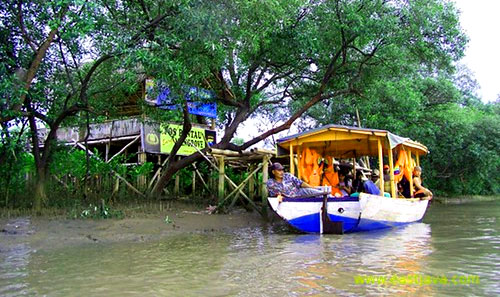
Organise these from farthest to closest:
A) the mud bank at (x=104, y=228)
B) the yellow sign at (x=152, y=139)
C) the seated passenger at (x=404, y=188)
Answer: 1. the yellow sign at (x=152, y=139)
2. the seated passenger at (x=404, y=188)
3. the mud bank at (x=104, y=228)

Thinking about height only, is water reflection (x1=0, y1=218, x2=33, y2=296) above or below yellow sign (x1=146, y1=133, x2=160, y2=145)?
below

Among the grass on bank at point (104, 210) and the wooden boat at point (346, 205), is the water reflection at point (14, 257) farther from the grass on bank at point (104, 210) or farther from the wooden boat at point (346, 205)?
the wooden boat at point (346, 205)

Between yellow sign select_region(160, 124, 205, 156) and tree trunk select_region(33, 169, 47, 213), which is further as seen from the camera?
yellow sign select_region(160, 124, 205, 156)

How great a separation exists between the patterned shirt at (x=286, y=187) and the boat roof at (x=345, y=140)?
120 centimetres

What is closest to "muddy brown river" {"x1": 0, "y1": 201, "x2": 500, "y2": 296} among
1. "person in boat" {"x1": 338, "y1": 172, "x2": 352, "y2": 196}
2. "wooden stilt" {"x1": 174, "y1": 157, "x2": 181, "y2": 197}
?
"person in boat" {"x1": 338, "y1": 172, "x2": 352, "y2": 196}

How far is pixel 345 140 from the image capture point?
1174 cm

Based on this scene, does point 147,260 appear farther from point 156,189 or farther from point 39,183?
point 156,189

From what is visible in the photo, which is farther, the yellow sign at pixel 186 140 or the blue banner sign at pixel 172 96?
the yellow sign at pixel 186 140

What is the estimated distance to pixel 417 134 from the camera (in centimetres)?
2064

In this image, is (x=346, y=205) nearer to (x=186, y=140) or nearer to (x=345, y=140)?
(x=345, y=140)

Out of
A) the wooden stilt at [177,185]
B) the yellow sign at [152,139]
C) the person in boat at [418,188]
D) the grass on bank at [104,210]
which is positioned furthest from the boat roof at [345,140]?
the yellow sign at [152,139]

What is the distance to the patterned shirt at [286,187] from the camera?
32.7 feet

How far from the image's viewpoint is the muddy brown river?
4.63m

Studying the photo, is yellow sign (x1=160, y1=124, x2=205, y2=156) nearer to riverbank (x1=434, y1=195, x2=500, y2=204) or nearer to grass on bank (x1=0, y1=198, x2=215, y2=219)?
grass on bank (x1=0, y1=198, x2=215, y2=219)
